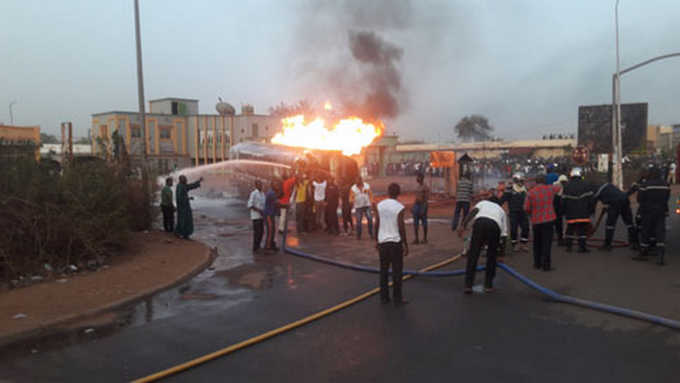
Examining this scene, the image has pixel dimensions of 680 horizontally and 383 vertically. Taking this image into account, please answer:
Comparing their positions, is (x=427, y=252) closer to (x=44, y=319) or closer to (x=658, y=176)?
(x=658, y=176)

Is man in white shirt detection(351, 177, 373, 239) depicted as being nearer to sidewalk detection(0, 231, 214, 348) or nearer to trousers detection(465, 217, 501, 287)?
sidewalk detection(0, 231, 214, 348)

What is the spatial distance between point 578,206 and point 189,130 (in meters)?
47.9

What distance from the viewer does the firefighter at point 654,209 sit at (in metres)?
8.62

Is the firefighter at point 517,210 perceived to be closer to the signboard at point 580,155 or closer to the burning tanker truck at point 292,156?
the burning tanker truck at point 292,156

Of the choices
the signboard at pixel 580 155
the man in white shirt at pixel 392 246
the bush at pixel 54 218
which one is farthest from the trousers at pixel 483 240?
the signboard at pixel 580 155

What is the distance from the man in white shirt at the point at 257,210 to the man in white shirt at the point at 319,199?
9.58ft

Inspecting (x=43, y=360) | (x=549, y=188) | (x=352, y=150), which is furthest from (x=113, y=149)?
(x=352, y=150)

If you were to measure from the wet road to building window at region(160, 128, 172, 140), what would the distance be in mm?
46257

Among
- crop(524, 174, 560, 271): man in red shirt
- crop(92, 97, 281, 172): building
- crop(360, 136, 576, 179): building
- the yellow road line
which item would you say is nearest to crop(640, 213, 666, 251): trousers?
crop(524, 174, 560, 271): man in red shirt

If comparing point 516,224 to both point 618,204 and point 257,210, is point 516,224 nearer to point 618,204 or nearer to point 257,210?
point 618,204

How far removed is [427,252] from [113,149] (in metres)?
8.64

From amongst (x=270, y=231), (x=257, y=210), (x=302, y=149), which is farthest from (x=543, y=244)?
(x=302, y=149)

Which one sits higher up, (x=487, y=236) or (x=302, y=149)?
(x=302, y=149)

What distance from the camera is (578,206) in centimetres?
977
